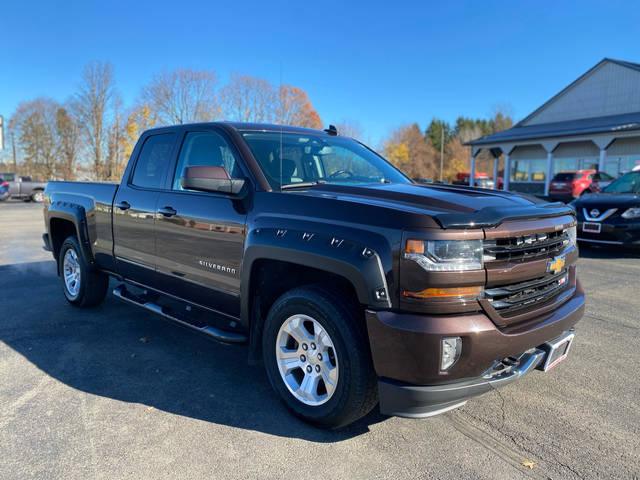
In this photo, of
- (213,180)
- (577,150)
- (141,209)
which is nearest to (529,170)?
(577,150)

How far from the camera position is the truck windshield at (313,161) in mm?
3459

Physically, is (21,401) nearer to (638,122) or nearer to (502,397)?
(502,397)

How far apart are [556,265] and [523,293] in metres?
0.38

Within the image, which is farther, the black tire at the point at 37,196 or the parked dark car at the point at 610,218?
the black tire at the point at 37,196

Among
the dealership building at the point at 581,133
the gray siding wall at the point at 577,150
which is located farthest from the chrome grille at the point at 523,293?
the gray siding wall at the point at 577,150

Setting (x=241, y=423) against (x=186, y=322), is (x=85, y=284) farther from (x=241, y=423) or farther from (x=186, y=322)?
(x=241, y=423)

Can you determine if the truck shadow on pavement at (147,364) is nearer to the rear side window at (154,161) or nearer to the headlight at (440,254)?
the headlight at (440,254)

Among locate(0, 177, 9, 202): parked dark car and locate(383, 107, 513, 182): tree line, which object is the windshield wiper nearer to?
locate(0, 177, 9, 202): parked dark car

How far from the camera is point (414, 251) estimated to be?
237 cm

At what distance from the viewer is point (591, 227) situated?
8.84 m

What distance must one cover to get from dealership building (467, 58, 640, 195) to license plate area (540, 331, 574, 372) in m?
25.7

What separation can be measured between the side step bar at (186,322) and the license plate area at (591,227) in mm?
7897

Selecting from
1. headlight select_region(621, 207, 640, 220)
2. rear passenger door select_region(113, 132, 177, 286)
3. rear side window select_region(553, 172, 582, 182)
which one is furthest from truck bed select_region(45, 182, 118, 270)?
rear side window select_region(553, 172, 582, 182)

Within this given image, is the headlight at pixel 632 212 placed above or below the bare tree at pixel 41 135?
below
